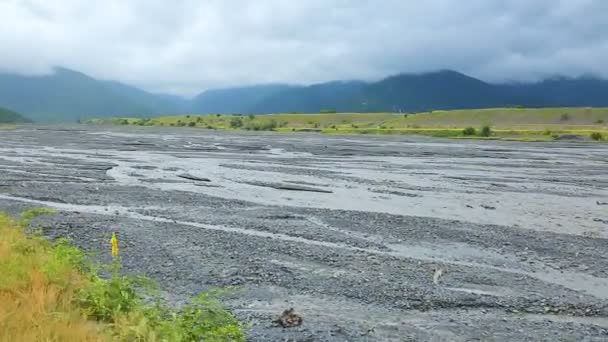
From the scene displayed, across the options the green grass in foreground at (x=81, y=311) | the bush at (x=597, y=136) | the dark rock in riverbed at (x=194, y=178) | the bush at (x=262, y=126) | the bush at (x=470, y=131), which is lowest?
the dark rock in riverbed at (x=194, y=178)

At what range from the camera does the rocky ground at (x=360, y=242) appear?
11273mm

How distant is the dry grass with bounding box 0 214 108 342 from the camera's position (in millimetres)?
7184

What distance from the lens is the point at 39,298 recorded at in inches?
337

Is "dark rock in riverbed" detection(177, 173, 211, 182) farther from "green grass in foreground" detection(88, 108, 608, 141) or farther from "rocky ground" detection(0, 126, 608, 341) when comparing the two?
"green grass in foreground" detection(88, 108, 608, 141)

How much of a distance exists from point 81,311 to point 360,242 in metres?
10.5

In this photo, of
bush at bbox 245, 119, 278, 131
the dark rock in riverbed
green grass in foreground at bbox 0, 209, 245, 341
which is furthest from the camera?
bush at bbox 245, 119, 278, 131

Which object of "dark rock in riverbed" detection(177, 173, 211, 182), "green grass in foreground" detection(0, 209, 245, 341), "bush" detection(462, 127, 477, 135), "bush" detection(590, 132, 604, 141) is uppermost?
"bush" detection(462, 127, 477, 135)

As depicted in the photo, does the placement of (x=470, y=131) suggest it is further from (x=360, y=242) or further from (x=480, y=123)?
(x=360, y=242)

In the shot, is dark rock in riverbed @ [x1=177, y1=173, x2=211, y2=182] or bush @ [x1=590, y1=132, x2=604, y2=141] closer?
dark rock in riverbed @ [x1=177, y1=173, x2=211, y2=182]

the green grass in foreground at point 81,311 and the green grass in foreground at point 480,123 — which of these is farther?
the green grass in foreground at point 480,123

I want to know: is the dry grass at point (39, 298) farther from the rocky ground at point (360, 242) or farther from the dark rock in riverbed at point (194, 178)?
the dark rock in riverbed at point (194, 178)

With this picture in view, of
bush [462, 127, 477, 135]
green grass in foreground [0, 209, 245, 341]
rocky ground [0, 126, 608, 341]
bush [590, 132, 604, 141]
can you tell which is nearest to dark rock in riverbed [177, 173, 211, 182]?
rocky ground [0, 126, 608, 341]

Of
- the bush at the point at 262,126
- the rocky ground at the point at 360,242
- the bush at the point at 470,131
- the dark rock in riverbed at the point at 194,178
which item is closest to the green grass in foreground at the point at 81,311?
the rocky ground at the point at 360,242

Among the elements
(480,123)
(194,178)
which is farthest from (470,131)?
(194,178)
